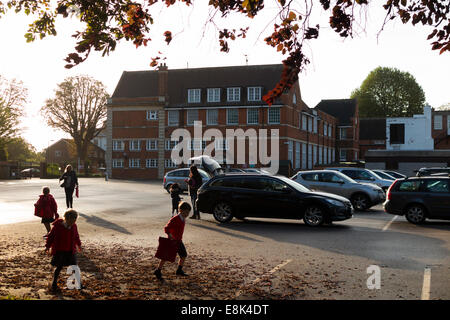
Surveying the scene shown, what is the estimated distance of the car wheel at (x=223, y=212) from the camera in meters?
15.9

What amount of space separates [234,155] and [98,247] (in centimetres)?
4724

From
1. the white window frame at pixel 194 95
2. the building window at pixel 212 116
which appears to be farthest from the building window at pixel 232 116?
the white window frame at pixel 194 95

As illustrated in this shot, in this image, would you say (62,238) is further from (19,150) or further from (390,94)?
(19,150)

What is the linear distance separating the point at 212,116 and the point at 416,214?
47.1 metres

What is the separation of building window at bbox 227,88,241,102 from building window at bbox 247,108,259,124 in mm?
2636

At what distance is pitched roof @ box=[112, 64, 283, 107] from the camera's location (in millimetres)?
61719

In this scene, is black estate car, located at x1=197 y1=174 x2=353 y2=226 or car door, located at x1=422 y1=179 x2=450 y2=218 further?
car door, located at x1=422 y1=179 x2=450 y2=218

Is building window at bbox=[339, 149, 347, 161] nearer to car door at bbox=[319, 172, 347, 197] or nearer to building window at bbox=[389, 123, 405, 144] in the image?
building window at bbox=[389, 123, 405, 144]

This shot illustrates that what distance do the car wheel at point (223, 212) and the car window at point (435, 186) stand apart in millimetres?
6182

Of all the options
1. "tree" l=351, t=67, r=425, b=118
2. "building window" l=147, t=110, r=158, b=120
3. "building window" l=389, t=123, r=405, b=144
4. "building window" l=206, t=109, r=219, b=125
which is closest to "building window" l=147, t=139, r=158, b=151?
"building window" l=147, t=110, r=158, b=120

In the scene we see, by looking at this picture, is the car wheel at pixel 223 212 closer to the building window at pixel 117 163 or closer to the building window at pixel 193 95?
the building window at pixel 193 95

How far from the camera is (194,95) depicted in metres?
63.6
